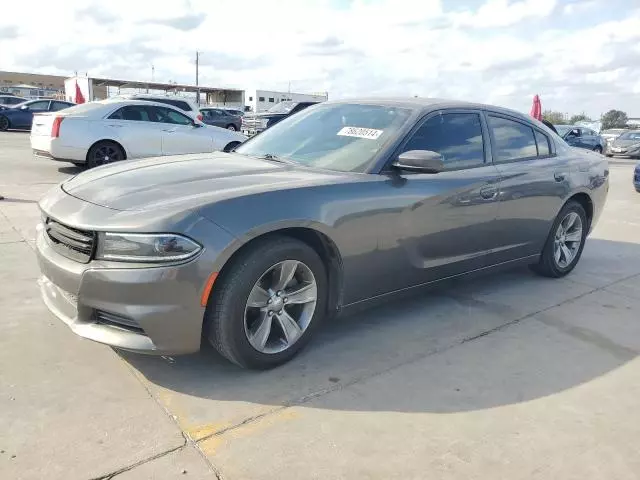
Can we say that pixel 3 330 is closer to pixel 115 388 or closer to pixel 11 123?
pixel 115 388

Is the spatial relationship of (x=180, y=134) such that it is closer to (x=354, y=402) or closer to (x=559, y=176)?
(x=559, y=176)

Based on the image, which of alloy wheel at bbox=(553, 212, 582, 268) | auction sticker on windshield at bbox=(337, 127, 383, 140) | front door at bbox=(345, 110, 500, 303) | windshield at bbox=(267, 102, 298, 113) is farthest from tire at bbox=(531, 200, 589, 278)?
windshield at bbox=(267, 102, 298, 113)

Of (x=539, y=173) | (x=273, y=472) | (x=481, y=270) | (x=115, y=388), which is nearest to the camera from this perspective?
(x=273, y=472)

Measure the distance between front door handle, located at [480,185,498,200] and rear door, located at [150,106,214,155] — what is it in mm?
7739

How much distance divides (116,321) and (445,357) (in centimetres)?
198

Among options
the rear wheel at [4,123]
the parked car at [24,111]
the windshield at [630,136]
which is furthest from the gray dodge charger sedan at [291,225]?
the windshield at [630,136]

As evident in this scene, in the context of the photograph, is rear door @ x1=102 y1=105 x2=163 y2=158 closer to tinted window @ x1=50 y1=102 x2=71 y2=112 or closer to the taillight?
the taillight

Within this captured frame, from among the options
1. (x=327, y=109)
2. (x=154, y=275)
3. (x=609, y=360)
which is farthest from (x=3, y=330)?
(x=609, y=360)

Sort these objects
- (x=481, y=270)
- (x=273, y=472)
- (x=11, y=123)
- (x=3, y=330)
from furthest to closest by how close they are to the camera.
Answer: (x=11, y=123)
(x=481, y=270)
(x=3, y=330)
(x=273, y=472)

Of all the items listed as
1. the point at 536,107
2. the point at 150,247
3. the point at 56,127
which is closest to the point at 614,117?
the point at 536,107

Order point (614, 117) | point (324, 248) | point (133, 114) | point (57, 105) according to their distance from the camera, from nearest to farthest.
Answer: point (324, 248) → point (133, 114) → point (57, 105) → point (614, 117)

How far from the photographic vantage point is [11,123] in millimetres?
23078

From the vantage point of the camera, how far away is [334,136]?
400 cm

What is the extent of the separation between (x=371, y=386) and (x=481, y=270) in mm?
1689
